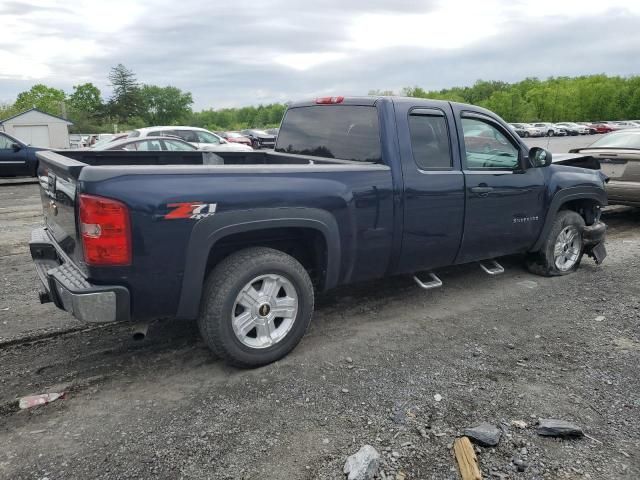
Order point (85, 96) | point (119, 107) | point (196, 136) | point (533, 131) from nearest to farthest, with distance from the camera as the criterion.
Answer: point (196, 136) < point (533, 131) < point (119, 107) < point (85, 96)

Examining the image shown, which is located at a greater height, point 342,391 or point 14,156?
point 14,156

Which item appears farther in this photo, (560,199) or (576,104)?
(576,104)

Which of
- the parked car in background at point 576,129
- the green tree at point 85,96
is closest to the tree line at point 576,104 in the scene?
the parked car in background at point 576,129

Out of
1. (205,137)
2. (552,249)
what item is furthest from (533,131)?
(552,249)

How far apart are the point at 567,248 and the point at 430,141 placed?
2546mm

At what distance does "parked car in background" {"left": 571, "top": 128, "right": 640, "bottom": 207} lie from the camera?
8.05 metres

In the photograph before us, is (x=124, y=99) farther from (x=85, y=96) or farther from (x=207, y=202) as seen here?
(x=207, y=202)

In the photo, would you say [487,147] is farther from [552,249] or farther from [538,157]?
[552,249]

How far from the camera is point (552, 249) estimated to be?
5586mm

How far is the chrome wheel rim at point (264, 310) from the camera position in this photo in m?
3.48

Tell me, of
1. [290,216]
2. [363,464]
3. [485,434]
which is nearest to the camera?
[363,464]

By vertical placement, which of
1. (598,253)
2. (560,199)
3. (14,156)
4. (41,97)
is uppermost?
(41,97)

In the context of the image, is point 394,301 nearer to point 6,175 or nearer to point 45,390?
point 45,390

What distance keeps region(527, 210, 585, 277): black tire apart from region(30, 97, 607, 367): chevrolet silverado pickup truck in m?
0.02
